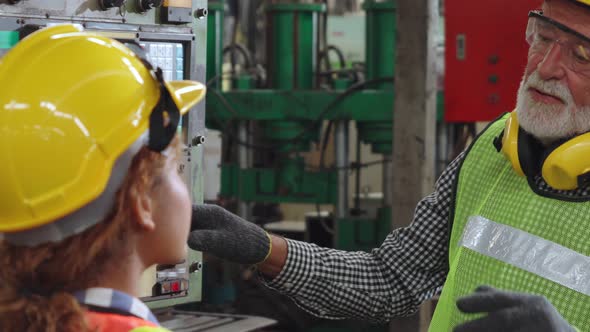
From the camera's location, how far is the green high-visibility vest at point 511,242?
1754 millimetres

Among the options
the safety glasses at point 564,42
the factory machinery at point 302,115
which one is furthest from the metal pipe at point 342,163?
the safety glasses at point 564,42

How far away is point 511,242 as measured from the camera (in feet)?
6.05

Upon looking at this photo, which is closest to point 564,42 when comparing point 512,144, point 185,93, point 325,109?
point 512,144

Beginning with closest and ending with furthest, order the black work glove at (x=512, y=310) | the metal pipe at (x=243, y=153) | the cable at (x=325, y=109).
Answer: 1. the black work glove at (x=512, y=310)
2. the cable at (x=325, y=109)
3. the metal pipe at (x=243, y=153)

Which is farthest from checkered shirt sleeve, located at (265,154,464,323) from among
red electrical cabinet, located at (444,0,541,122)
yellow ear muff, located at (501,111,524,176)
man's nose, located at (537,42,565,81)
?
red electrical cabinet, located at (444,0,541,122)

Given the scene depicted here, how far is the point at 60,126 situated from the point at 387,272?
1.06 meters

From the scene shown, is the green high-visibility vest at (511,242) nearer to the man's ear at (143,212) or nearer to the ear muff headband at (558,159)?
the ear muff headband at (558,159)

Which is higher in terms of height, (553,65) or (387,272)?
(553,65)

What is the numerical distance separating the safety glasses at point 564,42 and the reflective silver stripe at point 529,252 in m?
0.34

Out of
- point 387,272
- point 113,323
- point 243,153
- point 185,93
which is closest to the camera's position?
point 113,323

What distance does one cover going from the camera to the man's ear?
116 cm

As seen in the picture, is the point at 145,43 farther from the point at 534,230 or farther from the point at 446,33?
the point at 446,33

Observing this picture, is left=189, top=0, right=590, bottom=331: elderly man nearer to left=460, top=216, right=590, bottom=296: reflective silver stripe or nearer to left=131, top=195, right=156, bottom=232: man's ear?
left=460, top=216, right=590, bottom=296: reflective silver stripe

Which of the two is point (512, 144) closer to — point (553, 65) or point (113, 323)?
point (553, 65)
